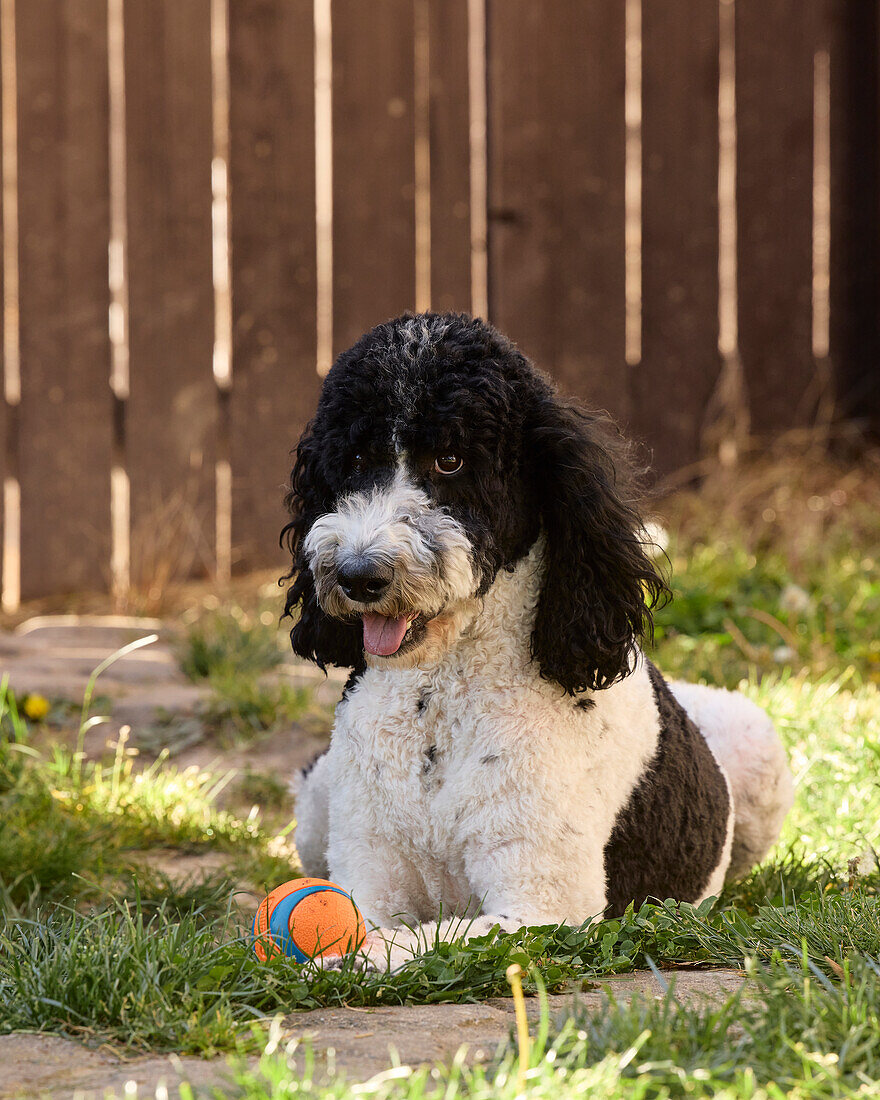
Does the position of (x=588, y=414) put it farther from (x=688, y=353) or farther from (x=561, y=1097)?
(x=688, y=353)

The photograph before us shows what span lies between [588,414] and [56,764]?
6.65ft

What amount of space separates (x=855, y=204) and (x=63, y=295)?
15.6 feet

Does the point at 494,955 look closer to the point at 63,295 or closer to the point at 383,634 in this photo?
the point at 383,634

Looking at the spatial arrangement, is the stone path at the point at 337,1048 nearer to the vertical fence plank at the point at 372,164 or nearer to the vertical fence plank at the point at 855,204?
the vertical fence plank at the point at 372,164

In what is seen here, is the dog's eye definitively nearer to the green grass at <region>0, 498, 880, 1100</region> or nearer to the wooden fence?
the green grass at <region>0, 498, 880, 1100</region>

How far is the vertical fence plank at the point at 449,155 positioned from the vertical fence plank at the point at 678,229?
3.63 ft

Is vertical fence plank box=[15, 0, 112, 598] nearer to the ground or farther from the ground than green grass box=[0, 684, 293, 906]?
farther from the ground

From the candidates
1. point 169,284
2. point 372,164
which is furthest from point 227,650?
point 372,164

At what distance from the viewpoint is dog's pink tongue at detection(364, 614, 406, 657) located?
98.3 inches

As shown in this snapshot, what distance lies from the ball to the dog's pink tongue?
47 centimetres

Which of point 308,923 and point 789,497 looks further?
point 789,497

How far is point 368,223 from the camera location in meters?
6.89

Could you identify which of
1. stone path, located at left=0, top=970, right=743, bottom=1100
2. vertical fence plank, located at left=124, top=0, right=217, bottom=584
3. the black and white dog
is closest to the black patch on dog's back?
the black and white dog

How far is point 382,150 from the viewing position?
6840mm
